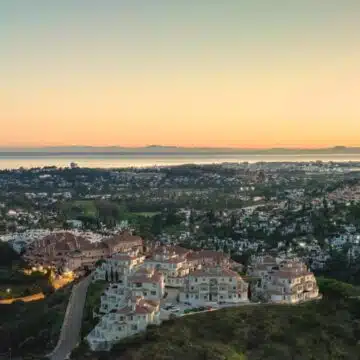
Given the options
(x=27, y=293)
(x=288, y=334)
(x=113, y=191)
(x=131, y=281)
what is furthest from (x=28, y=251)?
(x=113, y=191)

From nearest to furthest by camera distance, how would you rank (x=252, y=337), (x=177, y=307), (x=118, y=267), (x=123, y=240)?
1. (x=252, y=337)
2. (x=177, y=307)
3. (x=118, y=267)
4. (x=123, y=240)

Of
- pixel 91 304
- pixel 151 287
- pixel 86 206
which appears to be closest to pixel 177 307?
pixel 151 287

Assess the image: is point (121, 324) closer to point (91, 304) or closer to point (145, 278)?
point (145, 278)

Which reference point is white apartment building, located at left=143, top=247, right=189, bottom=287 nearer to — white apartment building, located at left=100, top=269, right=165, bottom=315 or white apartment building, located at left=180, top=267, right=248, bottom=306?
white apartment building, located at left=100, top=269, right=165, bottom=315

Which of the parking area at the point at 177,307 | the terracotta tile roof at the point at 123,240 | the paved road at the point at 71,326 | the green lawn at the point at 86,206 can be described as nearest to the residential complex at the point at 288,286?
the parking area at the point at 177,307

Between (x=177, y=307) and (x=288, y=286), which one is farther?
(x=288, y=286)

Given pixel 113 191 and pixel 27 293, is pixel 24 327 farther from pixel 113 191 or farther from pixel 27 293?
pixel 113 191
